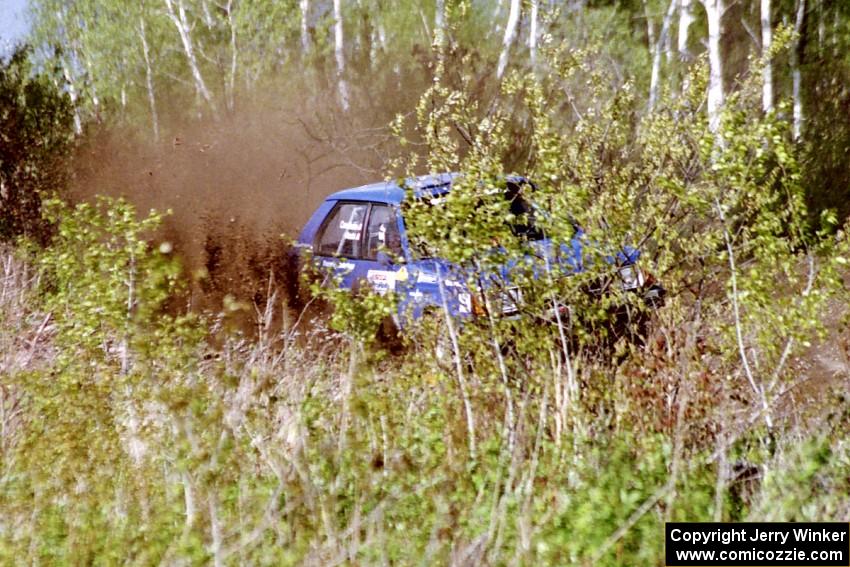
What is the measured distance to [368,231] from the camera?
9.38 meters

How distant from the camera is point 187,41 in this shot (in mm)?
35250

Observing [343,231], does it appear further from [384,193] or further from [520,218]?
[520,218]

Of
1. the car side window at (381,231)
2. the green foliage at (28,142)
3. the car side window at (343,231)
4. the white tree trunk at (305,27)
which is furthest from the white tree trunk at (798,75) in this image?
the car side window at (381,231)

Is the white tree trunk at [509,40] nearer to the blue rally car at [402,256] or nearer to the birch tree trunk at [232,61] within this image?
the blue rally car at [402,256]

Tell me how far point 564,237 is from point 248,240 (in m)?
9.19

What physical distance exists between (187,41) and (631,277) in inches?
1186

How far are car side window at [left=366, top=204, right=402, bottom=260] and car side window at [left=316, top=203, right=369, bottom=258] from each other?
10cm

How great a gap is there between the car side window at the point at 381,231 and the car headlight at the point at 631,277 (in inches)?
85.6

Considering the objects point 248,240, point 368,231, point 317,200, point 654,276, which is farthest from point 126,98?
point 654,276

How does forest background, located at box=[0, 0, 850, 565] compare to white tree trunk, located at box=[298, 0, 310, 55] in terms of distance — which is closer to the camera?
forest background, located at box=[0, 0, 850, 565]

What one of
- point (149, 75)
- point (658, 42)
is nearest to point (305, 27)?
point (149, 75)

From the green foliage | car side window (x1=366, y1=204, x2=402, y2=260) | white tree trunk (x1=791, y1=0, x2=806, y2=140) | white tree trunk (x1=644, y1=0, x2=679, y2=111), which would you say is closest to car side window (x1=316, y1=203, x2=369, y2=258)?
car side window (x1=366, y1=204, x2=402, y2=260)

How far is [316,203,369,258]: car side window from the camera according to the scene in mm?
9461

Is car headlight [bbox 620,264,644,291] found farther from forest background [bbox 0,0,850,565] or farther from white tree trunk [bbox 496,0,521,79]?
white tree trunk [bbox 496,0,521,79]
